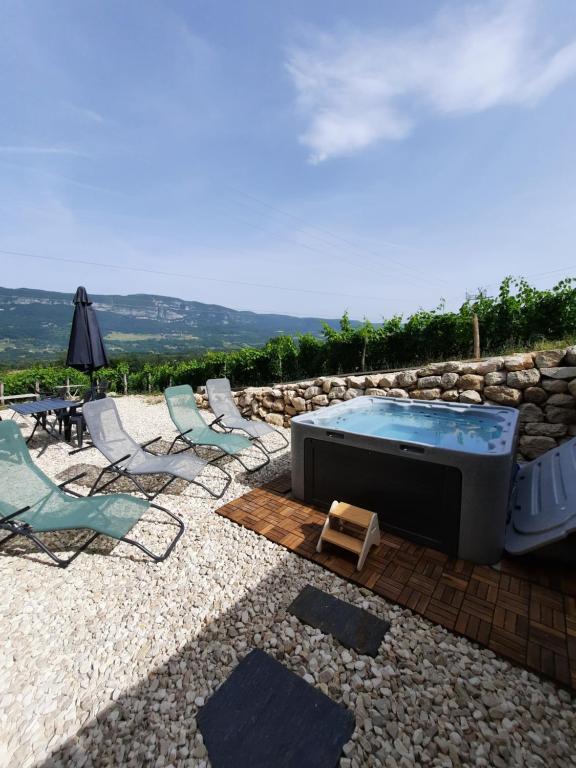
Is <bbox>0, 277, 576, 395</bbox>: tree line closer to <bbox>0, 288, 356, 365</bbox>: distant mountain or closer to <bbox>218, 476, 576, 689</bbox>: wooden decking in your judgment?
<bbox>218, 476, 576, 689</bbox>: wooden decking

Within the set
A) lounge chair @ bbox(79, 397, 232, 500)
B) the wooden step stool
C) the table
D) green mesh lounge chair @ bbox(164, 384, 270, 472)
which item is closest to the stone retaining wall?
green mesh lounge chair @ bbox(164, 384, 270, 472)

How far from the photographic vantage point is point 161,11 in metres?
5.72

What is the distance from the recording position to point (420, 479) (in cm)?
281

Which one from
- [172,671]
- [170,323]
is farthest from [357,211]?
[170,323]

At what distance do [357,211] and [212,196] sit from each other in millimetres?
6153

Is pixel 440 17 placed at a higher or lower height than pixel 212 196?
lower

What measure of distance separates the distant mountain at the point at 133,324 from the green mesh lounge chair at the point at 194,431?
53.0 meters

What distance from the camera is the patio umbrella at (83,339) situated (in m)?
5.93

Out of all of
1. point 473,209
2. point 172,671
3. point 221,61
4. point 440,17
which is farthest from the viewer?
point 473,209

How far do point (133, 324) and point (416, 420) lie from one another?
91075mm

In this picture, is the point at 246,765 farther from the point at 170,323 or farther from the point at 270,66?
the point at 170,323

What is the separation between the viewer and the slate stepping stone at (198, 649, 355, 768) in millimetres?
1425

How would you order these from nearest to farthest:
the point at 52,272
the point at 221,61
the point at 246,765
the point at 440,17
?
the point at 246,765, the point at 440,17, the point at 221,61, the point at 52,272

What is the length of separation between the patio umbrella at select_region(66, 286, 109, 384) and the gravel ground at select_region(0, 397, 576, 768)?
3940mm
